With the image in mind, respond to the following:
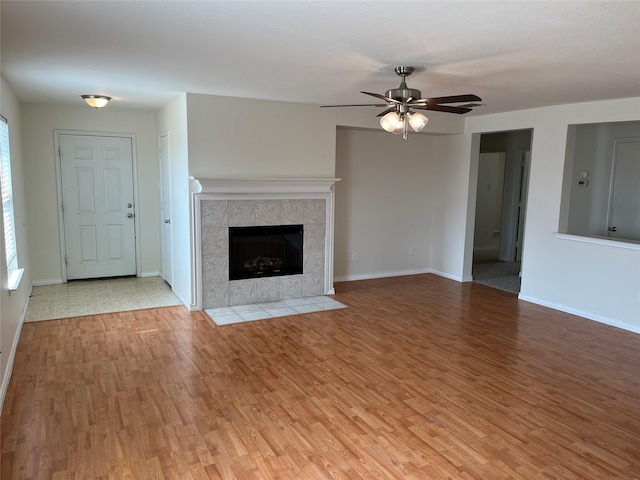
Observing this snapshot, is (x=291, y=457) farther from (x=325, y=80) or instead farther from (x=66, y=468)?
(x=325, y=80)

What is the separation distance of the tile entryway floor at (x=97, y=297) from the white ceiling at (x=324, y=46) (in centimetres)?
237

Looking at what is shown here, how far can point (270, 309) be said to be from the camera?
5.27m

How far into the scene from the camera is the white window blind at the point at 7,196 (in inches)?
156

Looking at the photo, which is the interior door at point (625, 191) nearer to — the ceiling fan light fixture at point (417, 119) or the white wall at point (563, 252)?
the white wall at point (563, 252)

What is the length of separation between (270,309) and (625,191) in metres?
4.75

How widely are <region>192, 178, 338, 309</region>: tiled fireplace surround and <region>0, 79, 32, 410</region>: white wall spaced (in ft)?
5.71

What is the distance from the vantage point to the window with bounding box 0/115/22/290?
3.94 m

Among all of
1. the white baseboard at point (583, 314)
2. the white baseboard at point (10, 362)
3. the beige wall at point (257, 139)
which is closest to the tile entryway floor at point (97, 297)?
the white baseboard at point (10, 362)

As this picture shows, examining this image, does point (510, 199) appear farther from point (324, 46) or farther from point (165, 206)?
point (324, 46)

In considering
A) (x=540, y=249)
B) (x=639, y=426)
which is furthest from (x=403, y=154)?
(x=639, y=426)

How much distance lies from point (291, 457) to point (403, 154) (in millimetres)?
5126

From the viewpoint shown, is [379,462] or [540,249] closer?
[379,462]

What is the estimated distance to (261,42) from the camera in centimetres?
291

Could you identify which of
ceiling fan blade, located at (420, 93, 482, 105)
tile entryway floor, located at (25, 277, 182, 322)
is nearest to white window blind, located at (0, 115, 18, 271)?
tile entryway floor, located at (25, 277, 182, 322)
